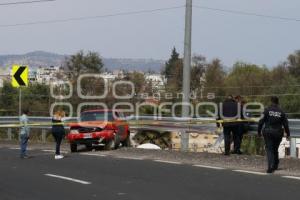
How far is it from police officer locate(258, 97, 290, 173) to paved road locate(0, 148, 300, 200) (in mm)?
987

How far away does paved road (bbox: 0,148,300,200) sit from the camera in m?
Answer: 11.0

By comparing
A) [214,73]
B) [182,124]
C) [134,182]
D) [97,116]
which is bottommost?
[134,182]

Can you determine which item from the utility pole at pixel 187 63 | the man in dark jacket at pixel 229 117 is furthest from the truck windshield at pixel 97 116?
the man in dark jacket at pixel 229 117

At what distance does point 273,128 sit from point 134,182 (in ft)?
12.4

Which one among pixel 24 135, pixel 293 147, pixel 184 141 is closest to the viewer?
pixel 293 147

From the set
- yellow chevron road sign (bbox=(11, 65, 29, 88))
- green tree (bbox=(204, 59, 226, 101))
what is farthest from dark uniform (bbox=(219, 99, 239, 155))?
green tree (bbox=(204, 59, 226, 101))

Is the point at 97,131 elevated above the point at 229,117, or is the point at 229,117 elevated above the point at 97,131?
the point at 229,117

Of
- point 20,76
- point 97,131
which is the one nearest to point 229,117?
point 97,131

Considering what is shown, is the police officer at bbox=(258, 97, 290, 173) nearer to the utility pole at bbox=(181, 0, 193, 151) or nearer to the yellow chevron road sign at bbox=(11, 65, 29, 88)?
the utility pole at bbox=(181, 0, 193, 151)

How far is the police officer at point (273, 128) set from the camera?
1443 cm

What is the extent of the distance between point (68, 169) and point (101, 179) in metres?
2.53

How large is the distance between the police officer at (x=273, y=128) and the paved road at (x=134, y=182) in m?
0.99

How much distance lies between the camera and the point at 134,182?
42.0 feet

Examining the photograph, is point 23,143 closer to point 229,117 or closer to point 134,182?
point 229,117
